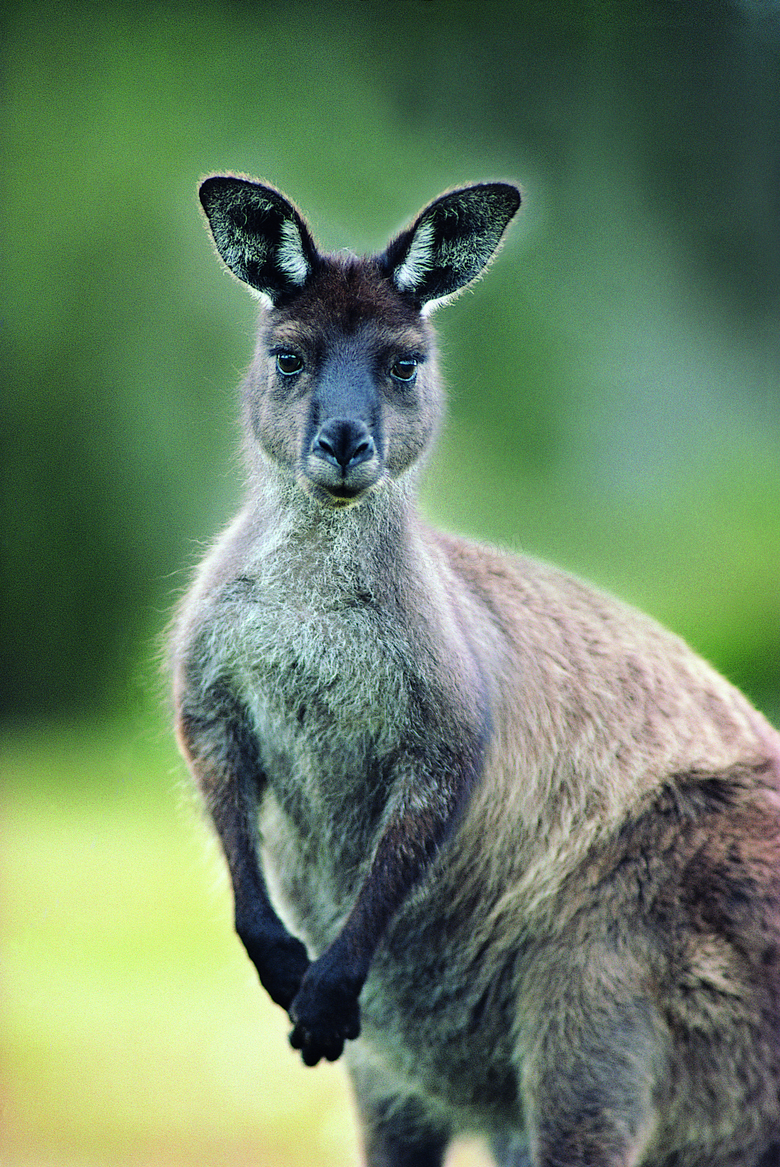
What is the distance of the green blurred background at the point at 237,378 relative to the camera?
3.62 m

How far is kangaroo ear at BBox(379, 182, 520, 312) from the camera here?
268cm

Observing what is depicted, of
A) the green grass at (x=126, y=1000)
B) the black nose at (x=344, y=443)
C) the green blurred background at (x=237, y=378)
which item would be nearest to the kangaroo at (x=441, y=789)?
the black nose at (x=344, y=443)

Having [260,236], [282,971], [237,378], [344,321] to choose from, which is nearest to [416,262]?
[344,321]

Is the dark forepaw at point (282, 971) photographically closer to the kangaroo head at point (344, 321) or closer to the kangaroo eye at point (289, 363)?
the kangaroo head at point (344, 321)

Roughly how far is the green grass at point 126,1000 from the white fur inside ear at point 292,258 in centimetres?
151

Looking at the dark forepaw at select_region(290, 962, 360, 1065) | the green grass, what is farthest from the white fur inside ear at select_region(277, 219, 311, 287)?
the dark forepaw at select_region(290, 962, 360, 1065)

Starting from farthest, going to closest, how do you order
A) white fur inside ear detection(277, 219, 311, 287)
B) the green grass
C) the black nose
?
the green grass → white fur inside ear detection(277, 219, 311, 287) → the black nose

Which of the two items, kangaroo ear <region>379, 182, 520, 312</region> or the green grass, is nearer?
kangaroo ear <region>379, 182, 520, 312</region>

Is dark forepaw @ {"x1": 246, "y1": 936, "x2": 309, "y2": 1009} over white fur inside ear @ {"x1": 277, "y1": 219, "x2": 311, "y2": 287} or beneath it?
beneath

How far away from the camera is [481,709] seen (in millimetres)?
3084

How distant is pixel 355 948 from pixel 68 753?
2436mm

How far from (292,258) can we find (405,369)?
382 mm

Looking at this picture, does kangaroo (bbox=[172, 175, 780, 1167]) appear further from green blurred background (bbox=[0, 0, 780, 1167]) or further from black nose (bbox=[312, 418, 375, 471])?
green blurred background (bbox=[0, 0, 780, 1167])

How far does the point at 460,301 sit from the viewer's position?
3.86 metres
